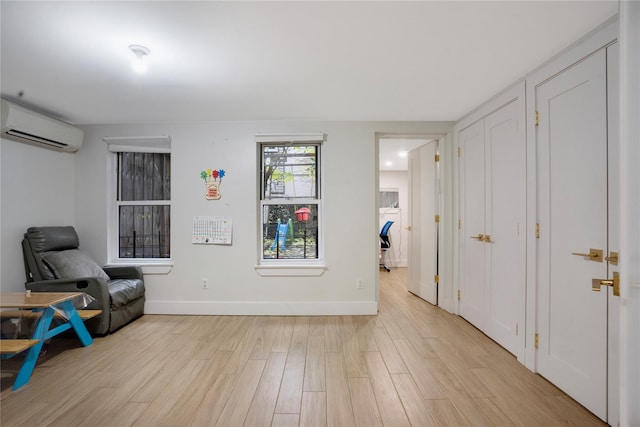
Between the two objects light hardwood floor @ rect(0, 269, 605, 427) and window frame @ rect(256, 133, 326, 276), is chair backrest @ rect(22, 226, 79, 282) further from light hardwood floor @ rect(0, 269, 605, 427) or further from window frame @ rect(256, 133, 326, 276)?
window frame @ rect(256, 133, 326, 276)

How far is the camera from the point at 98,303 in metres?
2.69

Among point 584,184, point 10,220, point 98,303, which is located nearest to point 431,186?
point 584,184

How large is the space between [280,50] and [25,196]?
3199 mm

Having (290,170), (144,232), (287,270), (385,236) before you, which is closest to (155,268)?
(144,232)

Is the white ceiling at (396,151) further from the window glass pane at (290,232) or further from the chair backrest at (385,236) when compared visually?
the window glass pane at (290,232)

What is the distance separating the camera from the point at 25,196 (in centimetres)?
289

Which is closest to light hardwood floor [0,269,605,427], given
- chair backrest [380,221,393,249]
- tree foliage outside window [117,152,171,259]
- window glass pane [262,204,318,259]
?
window glass pane [262,204,318,259]

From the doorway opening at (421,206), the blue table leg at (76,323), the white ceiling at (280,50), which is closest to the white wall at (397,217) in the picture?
the doorway opening at (421,206)

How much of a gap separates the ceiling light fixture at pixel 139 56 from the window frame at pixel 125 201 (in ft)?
5.12

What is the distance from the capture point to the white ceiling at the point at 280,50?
1.53 meters

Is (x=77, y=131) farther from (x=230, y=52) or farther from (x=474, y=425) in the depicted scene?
(x=474, y=425)

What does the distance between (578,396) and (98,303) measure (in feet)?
13.2

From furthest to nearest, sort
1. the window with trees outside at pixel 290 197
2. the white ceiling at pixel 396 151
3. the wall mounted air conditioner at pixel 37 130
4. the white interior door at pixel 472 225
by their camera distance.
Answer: the white ceiling at pixel 396 151
the window with trees outside at pixel 290 197
the white interior door at pixel 472 225
the wall mounted air conditioner at pixel 37 130

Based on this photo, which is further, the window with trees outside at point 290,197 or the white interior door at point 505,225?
the window with trees outside at point 290,197
